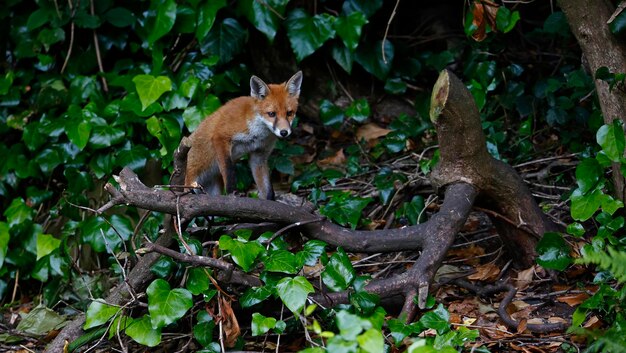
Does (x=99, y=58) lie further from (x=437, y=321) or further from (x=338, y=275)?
(x=437, y=321)

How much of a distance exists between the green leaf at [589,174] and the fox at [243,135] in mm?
2656

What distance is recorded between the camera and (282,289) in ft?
14.9

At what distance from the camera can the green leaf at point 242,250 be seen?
478cm

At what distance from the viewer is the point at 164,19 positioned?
7879mm

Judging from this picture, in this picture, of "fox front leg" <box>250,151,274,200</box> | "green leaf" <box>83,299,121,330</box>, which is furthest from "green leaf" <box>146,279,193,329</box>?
"fox front leg" <box>250,151,274,200</box>

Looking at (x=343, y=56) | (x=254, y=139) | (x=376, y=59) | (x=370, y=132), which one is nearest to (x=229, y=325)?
(x=254, y=139)

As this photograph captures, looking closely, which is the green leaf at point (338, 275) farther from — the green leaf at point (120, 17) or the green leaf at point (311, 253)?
the green leaf at point (120, 17)

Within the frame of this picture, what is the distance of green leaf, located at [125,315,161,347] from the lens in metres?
4.86

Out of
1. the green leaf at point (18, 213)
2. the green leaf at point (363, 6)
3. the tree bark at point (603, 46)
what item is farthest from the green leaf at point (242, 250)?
the green leaf at point (18, 213)

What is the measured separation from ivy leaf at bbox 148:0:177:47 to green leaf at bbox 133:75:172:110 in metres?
0.52

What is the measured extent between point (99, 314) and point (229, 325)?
34.5 inches

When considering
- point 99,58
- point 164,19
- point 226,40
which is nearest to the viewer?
point 164,19

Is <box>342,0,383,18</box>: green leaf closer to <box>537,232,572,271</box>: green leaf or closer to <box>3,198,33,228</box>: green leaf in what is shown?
<box>537,232,572,271</box>: green leaf

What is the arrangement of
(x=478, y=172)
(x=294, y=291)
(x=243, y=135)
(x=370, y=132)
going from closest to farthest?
A: (x=294, y=291) → (x=478, y=172) → (x=243, y=135) → (x=370, y=132)
